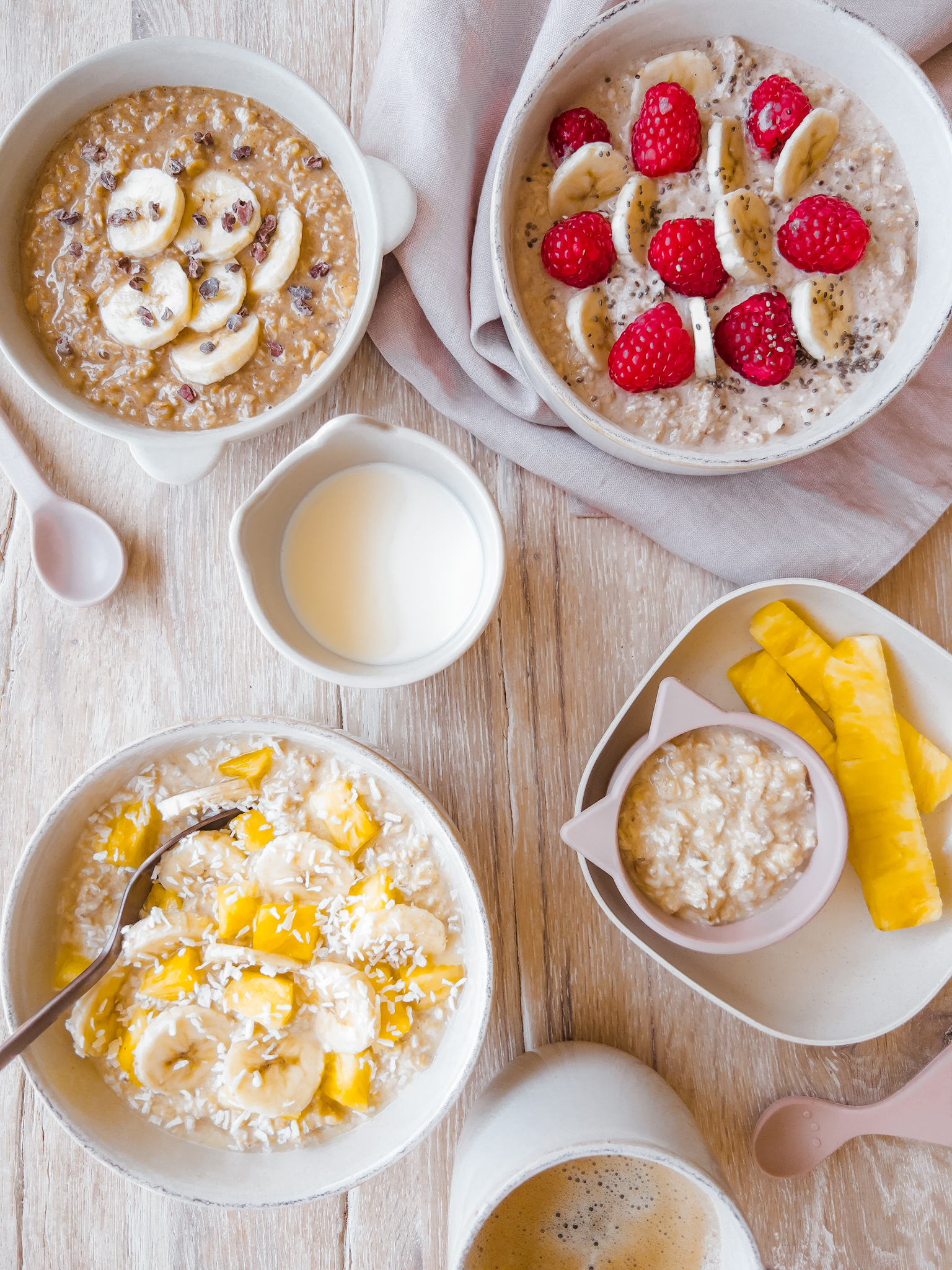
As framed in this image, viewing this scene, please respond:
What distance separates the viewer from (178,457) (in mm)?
1055

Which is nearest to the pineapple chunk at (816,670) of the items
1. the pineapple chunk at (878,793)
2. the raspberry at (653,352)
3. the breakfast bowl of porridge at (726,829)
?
the pineapple chunk at (878,793)

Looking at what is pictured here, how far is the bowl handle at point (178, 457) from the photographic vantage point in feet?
3.45

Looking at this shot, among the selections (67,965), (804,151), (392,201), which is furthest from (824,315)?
(67,965)

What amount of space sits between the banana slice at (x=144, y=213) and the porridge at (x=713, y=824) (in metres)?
0.86

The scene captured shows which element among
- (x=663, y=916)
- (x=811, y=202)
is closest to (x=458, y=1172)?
(x=663, y=916)

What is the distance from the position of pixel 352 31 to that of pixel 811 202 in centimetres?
67

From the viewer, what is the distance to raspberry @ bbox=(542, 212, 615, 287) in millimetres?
1013

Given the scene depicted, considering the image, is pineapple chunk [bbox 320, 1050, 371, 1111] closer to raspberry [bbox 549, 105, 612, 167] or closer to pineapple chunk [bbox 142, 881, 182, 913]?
pineapple chunk [bbox 142, 881, 182, 913]

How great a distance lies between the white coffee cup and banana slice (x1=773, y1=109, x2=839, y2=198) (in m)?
1.07

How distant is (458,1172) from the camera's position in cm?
106

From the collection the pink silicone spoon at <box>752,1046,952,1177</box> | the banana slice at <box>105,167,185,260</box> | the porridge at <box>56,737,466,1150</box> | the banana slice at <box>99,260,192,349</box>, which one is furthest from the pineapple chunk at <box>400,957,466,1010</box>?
the banana slice at <box>105,167,185,260</box>

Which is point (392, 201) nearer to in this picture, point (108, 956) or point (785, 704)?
point (785, 704)

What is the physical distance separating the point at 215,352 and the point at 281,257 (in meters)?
0.14

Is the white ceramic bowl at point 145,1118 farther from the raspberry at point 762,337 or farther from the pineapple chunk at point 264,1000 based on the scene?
the raspberry at point 762,337
